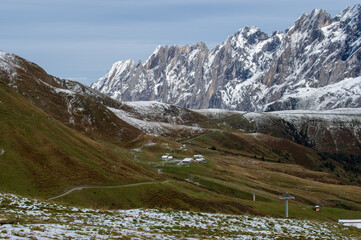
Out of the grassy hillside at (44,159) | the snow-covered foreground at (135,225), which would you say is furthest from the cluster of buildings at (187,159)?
the snow-covered foreground at (135,225)

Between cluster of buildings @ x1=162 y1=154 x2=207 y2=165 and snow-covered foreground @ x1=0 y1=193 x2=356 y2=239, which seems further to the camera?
cluster of buildings @ x1=162 y1=154 x2=207 y2=165

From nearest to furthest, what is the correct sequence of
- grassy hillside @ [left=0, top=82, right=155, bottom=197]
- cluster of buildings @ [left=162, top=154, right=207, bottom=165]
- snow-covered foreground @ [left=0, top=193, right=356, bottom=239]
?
snow-covered foreground @ [left=0, top=193, right=356, bottom=239]
grassy hillside @ [left=0, top=82, right=155, bottom=197]
cluster of buildings @ [left=162, top=154, right=207, bottom=165]

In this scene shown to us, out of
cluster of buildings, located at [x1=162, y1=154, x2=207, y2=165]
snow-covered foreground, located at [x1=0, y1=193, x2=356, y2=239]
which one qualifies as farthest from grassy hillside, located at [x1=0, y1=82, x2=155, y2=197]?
cluster of buildings, located at [x1=162, y1=154, x2=207, y2=165]

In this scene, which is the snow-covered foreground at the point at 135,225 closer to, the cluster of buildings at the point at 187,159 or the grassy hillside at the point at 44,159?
the grassy hillside at the point at 44,159

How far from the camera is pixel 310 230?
51438 mm

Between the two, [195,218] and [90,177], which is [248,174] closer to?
[90,177]

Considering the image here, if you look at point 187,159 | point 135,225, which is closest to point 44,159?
point 135,225

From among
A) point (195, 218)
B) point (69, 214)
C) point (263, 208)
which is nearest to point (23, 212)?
point (69, 214)

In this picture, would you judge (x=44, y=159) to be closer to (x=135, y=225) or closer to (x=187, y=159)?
(x=135, y=225)

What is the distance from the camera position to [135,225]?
42312 millimetres

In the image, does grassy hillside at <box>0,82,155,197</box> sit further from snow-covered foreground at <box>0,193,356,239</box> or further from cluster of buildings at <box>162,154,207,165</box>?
cluster of buildings at <box>162,154,207,165</box>

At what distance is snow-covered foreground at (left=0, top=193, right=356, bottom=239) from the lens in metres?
33.2

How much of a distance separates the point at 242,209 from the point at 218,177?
57379 mm

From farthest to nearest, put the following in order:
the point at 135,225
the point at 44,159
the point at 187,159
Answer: the point at 187,159 → the point at 44,159 → the point at 135,225
